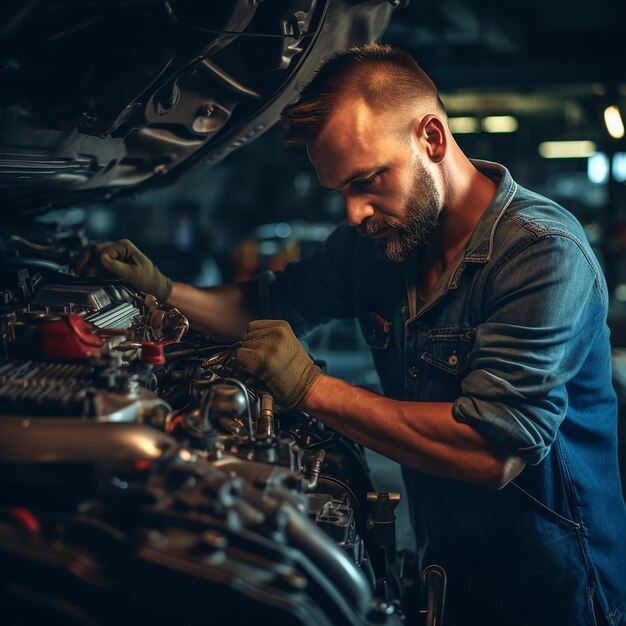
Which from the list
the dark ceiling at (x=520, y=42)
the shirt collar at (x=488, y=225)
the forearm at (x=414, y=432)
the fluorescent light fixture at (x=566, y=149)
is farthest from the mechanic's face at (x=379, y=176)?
the fluorescent light fixture at (x=566, y=149)

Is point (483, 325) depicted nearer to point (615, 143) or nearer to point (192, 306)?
point (192, 306)

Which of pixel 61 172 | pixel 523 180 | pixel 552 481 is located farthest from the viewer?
pixel 523 180

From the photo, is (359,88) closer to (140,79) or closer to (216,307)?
(140,79)

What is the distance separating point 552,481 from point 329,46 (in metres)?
1.02

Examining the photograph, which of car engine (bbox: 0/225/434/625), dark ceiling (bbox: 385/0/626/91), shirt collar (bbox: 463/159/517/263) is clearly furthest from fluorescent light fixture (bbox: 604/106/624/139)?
car engine (bbox: 0/225/434/625)

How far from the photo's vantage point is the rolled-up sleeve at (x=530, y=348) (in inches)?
50.0

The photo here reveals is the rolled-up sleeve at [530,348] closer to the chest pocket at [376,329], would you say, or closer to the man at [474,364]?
the man at [474,364]

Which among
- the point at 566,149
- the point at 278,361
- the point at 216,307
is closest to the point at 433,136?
the point at 278,361

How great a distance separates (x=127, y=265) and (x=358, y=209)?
0.62 m

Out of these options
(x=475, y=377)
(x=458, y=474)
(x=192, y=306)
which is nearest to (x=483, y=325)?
(x=475, y=377)

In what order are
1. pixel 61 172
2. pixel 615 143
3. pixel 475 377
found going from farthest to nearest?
pixel 615 143, pixel 61 172, pixel 475 377

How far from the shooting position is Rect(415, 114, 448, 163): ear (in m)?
1.50

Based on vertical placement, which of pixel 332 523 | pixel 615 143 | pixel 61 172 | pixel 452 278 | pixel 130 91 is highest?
pixel 615 143

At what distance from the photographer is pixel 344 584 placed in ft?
3.08
